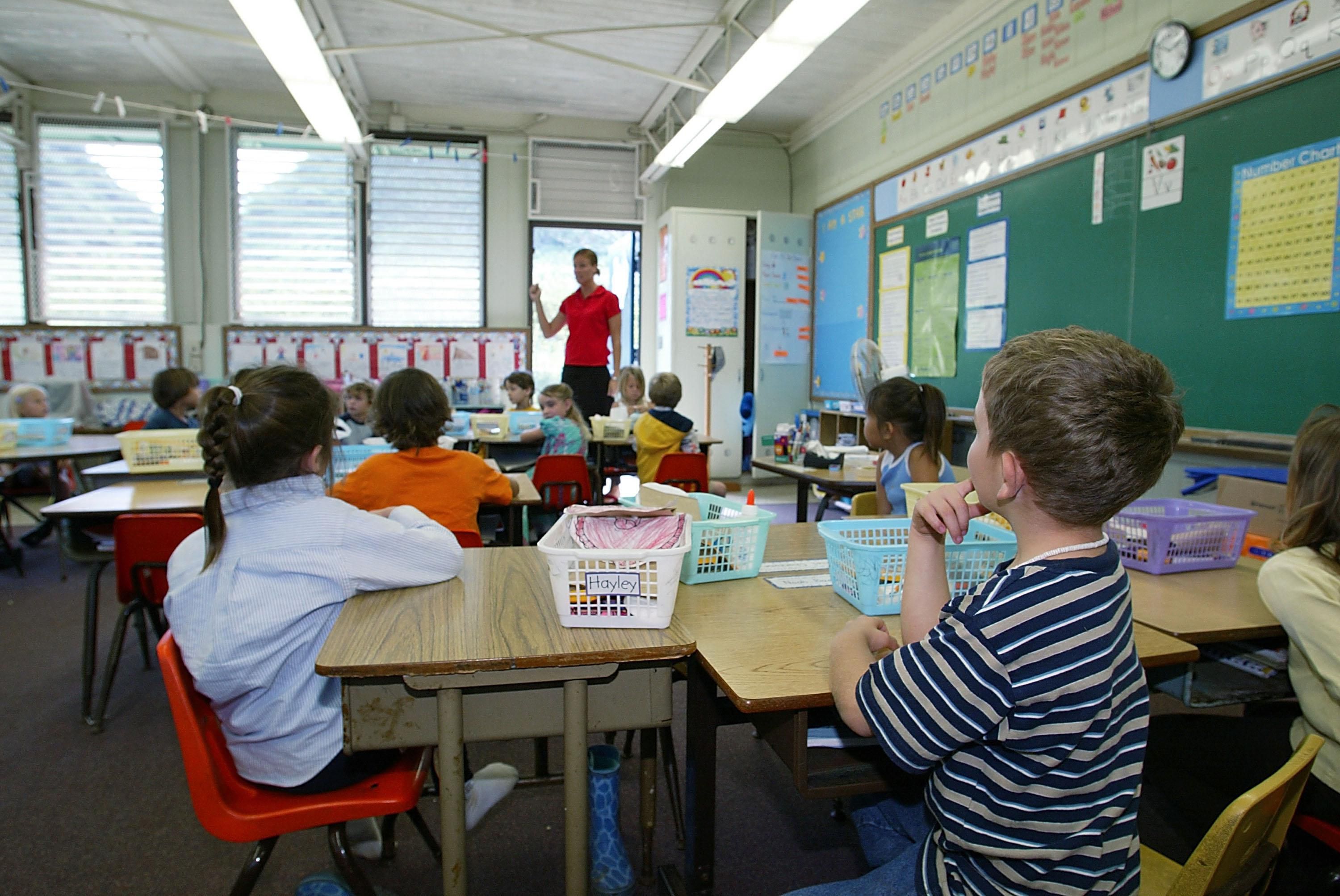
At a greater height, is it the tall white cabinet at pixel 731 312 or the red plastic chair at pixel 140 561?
the tall white cabinet at pixel 731 312

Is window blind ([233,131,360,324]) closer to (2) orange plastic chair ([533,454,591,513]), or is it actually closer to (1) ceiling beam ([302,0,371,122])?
(1) ceiling beam ([302,0,371,122])

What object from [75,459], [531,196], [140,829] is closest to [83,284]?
[75,459]

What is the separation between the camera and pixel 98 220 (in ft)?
21.4

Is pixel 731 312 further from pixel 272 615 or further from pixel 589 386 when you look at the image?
pixel 272 615

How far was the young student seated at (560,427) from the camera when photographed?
4.29 m

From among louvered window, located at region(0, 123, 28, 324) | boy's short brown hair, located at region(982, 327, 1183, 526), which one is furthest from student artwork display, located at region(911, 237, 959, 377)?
louvered window, located at region(0, 123, 28, 324)

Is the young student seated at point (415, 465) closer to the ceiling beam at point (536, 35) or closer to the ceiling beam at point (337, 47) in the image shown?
the ceiling beam at point (337, 47)

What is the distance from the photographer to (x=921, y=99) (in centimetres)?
532

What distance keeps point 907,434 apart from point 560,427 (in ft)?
6.89

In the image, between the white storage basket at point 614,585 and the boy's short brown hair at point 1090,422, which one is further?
the white storage basket at point 614,585

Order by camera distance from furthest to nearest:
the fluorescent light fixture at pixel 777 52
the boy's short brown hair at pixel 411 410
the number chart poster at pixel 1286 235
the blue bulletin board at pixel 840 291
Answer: the blue bulletin board at pixel 840 291 → the fluorescent light fixture at pixel 777 52 → the number chart poster at pixel 1286 235 → the boy's short brown hair at pixel 411 410

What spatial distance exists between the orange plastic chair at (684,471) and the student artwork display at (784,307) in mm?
3332

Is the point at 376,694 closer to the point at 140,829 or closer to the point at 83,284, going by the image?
the point at 140,829

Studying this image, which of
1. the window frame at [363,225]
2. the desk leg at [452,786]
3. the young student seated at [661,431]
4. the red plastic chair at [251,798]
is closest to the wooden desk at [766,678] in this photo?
the desk leg at [452,786]
